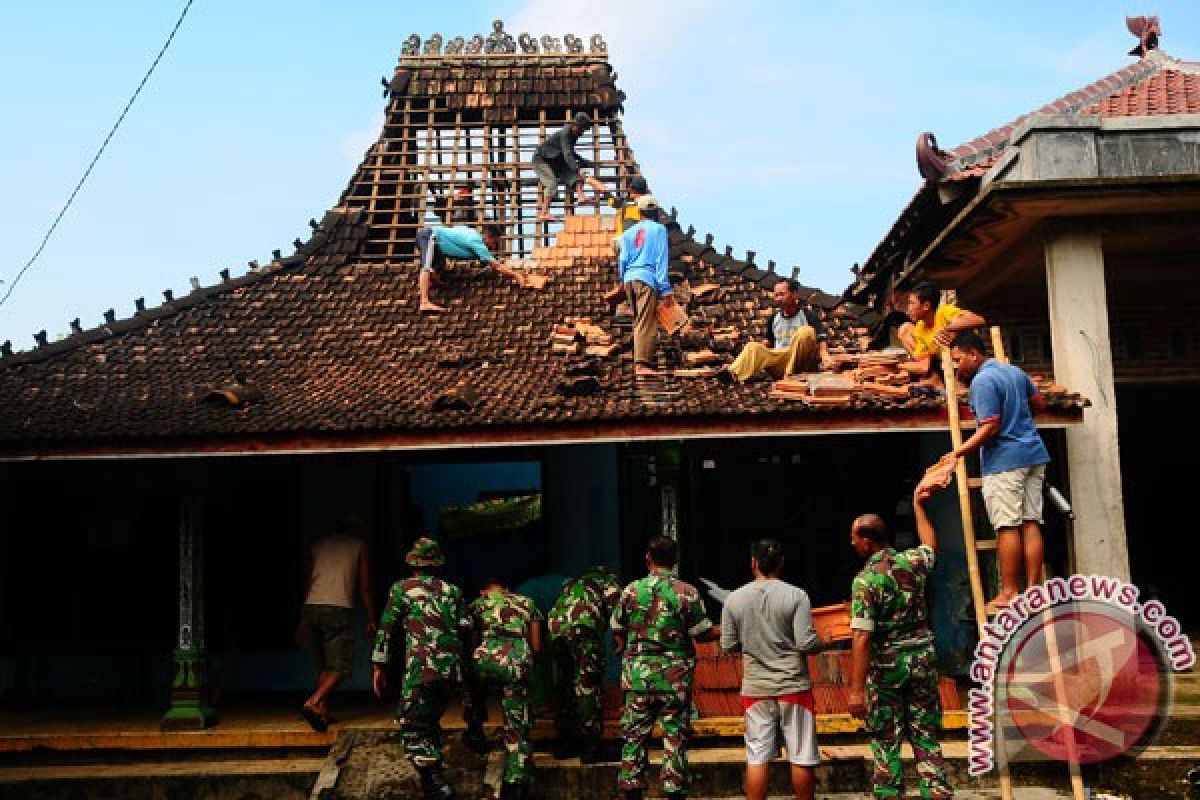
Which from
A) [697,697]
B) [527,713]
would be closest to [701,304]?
[697,697]

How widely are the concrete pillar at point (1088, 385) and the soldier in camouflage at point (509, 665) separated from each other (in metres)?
4.63

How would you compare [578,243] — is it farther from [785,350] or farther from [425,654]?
[425,654]

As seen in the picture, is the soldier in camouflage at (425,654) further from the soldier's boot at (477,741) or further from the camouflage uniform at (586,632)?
the camouflage uniform at (586,632)

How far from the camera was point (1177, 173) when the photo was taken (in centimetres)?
995

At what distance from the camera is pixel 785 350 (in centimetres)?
1066

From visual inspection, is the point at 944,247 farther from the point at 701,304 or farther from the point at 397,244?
the point at 397,244

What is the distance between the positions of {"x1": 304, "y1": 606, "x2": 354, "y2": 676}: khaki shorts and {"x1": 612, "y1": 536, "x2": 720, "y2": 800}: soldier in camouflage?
2975 millimetres

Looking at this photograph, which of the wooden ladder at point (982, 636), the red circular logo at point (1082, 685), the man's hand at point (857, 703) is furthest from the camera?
the red circular logo at point (1082, 685)

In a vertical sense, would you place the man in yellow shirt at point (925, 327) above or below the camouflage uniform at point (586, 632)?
above

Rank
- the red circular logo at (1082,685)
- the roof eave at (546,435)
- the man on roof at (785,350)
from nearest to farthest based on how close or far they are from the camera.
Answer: the red circular logo at (1082,685) → the roof eave at (546,435) → the man on roof at (785,350)

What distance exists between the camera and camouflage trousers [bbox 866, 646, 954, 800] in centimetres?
712

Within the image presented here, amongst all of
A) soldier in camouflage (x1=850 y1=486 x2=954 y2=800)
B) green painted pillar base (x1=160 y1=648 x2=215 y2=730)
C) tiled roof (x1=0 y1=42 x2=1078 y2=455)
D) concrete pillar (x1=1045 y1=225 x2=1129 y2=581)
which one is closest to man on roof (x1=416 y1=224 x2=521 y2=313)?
tiled roof (x1=0 y1=42 x2=1078 y2=455)

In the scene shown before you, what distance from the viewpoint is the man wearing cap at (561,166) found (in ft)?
47.7

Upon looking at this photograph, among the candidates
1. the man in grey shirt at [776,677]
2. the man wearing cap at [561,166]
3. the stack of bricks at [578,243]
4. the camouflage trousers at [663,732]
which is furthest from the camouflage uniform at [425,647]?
the man wearing cap at [561,166]
